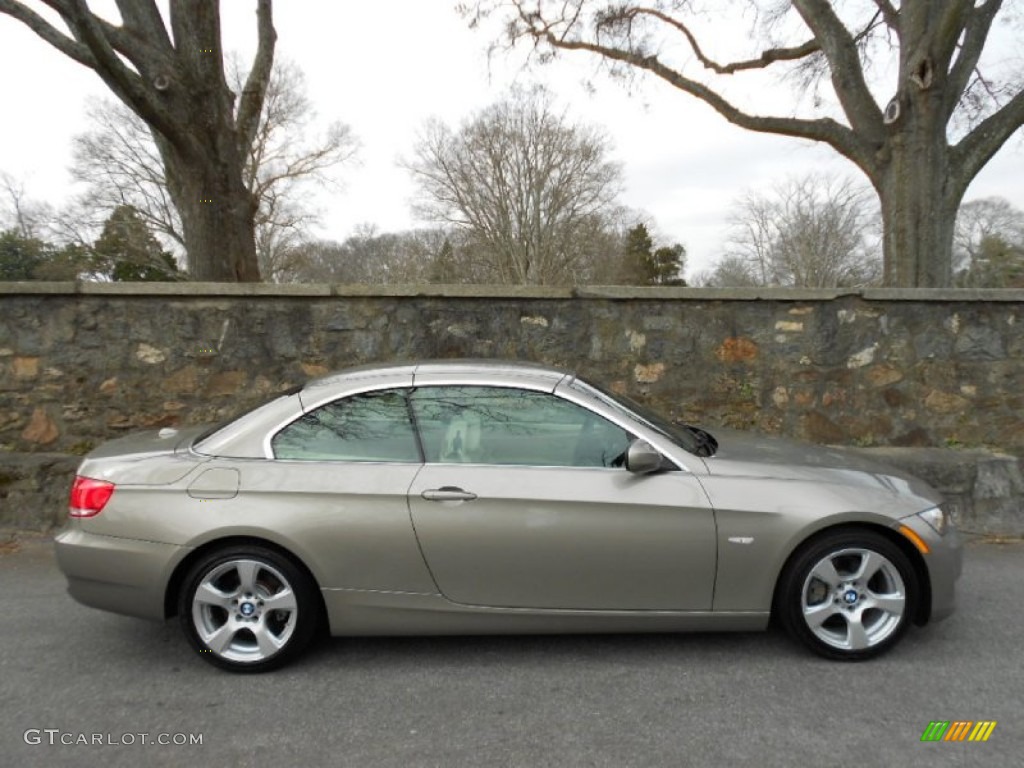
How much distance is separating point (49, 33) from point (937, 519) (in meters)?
7.89

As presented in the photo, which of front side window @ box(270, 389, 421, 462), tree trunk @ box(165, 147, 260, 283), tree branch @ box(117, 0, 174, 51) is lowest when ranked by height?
front side window @ box(270, 389, 421, 462)

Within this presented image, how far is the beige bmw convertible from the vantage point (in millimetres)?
2725

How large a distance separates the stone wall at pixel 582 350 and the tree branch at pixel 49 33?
2.23 metres

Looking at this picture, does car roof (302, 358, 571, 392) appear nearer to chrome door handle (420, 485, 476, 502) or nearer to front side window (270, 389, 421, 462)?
front side window (270, 389, 421, 462)

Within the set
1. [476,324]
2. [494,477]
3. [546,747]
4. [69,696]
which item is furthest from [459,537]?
[476,324]

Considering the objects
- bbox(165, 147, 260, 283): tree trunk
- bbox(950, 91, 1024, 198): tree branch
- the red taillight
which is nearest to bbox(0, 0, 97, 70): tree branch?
bbox(165, 147, 260, 283): tree trunk

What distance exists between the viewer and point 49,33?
18.3 feet

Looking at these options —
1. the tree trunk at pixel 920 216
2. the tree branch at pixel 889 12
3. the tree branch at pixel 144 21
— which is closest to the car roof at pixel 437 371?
the tree branch at pixel 144 21

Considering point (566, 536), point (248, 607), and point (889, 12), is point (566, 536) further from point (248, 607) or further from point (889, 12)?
point (889, 12)

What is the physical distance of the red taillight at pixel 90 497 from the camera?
9.31ft

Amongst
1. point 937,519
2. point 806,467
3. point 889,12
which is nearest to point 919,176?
point 889,12

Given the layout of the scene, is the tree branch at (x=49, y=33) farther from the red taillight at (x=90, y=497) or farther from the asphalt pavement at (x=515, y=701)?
the asphalt pavement at (x=515, y=701)

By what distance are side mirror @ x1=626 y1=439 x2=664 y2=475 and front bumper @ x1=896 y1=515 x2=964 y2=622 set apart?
3.80 ft

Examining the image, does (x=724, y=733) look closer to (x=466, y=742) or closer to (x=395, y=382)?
(x=466, y=742)
